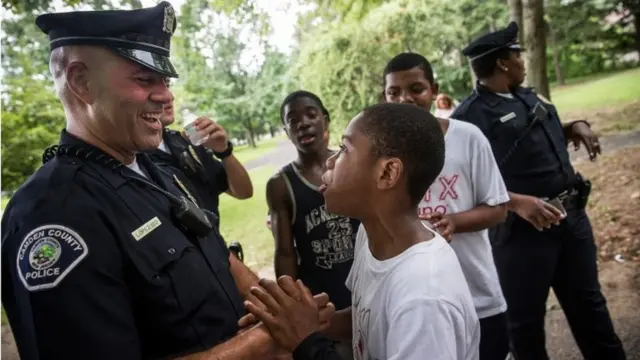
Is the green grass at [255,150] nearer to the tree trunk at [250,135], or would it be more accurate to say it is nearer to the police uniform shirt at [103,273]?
the tree trunk at [250,135]

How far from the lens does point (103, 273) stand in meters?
1.11

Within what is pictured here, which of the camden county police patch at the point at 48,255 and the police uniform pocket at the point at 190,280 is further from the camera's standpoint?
the police uniform pocket at the point at 190,280

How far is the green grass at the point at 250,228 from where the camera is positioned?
16.1 ft

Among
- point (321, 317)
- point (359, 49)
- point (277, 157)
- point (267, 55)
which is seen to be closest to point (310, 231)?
point (321, 317)

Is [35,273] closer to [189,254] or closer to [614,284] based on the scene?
[189,254]

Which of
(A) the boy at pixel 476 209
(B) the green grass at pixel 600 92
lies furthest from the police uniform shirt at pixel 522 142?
(B) the green grass at pixel 600 92

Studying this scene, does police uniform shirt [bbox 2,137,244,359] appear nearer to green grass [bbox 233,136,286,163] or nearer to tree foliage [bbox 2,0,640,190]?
tree foliage [bbox 2,0,640,190]

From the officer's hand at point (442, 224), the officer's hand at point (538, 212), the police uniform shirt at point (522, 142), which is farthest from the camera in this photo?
the police uniform shirt at point (522, 142)

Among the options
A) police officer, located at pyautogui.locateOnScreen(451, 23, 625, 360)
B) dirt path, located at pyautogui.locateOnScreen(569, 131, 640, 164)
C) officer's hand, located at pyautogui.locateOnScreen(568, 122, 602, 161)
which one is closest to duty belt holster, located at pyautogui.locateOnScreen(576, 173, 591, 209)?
police officer, located at pyautogui.locateOnScreen(451, 23, 625, 360)

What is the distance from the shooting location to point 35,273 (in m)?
1.06

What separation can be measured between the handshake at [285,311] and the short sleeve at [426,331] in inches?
9.4

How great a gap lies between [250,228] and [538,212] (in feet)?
10.8

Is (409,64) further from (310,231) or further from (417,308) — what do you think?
(417,308)

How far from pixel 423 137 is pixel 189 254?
0.76 meters
